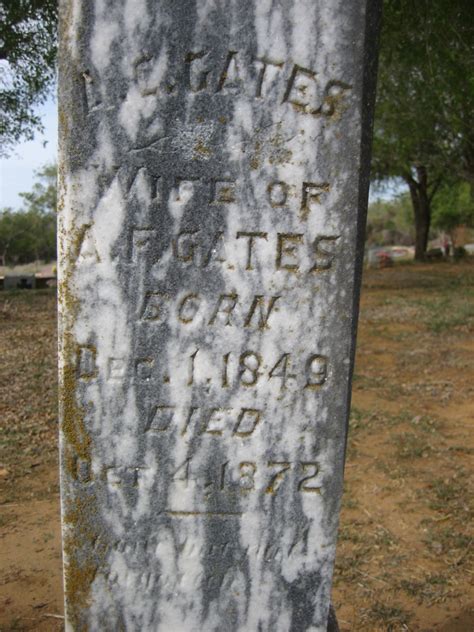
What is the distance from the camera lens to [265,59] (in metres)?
1.91

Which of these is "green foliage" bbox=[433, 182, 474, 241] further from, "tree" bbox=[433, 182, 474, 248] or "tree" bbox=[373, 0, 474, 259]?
"tree" bbox=[373, 0, 474, 259]

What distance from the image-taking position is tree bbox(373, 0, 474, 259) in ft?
26.6

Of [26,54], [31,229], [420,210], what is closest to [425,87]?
[26,54]

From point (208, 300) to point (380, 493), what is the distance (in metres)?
3.21

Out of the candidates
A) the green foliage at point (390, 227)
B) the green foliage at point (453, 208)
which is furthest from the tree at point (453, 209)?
the green foliage at point (390, 227)

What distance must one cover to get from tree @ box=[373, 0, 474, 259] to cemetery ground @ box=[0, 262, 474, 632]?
3.81 meters

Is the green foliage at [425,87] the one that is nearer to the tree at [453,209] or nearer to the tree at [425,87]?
the tree at [425,87]

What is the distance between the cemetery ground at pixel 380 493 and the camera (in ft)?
11.3

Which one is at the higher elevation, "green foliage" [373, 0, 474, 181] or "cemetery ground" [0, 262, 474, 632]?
"green foliage" [373, 0, 474, 181]

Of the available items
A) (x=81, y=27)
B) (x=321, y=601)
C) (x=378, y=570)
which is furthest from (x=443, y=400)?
(x=81, y=27)

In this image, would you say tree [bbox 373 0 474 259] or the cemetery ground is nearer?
the cemetery ground

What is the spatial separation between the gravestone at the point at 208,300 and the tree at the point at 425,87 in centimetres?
579

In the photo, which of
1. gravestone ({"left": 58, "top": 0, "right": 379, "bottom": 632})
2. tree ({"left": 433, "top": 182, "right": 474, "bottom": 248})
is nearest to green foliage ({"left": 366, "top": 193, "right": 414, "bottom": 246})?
tree ({"left": 433, "top": 182, "right": 474, "bottom": 248})

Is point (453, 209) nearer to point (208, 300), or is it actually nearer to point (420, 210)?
point (420, 210)
